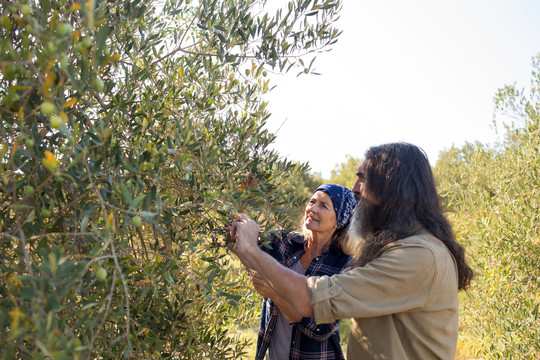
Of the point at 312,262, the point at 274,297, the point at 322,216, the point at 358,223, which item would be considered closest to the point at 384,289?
the point at 358,223

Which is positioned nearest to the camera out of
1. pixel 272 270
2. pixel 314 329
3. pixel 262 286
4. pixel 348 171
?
pixel 272 270

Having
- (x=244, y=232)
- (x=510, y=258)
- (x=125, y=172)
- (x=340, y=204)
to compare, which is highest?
(x=125, y=172)

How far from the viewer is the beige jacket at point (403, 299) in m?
2.14

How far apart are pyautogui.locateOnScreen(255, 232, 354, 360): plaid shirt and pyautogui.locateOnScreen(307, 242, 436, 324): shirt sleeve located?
2.11ft

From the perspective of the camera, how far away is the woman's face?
3256mm

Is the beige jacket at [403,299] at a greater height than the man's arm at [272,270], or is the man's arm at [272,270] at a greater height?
the man's arm at [272,270]

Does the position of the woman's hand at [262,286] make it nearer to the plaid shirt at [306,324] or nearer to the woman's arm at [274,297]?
the woman's arm at [274,297]

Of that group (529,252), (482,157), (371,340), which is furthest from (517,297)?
(371,340)

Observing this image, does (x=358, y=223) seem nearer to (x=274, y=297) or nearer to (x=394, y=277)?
(x=394, y=277)

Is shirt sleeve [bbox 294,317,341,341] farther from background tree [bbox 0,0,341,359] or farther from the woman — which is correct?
background tree [bbox 0,0,341,359]

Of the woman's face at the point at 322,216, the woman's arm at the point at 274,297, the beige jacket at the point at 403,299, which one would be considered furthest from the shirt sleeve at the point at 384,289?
the woman's face at the point at 322,216

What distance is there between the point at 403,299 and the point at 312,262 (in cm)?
107

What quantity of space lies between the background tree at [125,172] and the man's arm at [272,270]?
123 millimetres

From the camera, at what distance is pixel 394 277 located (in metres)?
2.13
